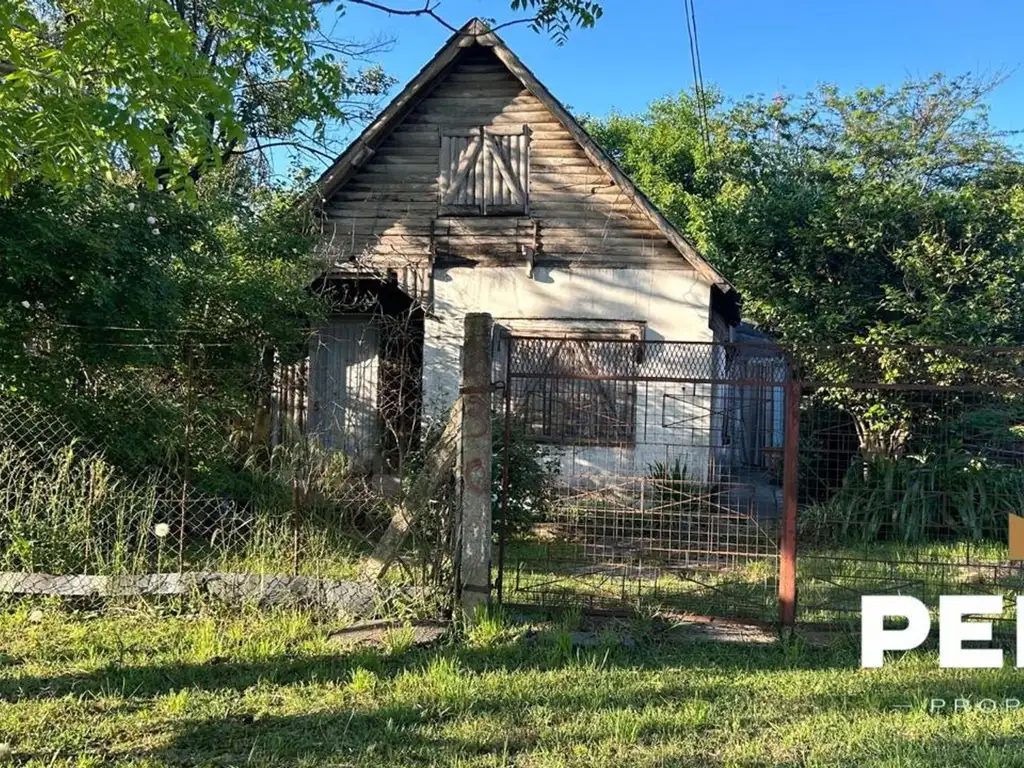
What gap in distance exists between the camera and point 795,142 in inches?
950

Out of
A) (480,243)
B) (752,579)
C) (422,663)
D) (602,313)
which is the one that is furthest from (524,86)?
(422,663)

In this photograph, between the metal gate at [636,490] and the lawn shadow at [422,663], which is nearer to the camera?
the lawn shadow at [422,663]

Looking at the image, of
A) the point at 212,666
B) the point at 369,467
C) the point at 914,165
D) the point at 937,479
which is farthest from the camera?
the point at 914,165

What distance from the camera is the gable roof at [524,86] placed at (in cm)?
1078

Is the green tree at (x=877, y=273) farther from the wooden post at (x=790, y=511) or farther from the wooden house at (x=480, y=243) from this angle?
the wooden post at (x=790, y=511)

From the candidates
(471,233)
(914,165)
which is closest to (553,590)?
(471,233)

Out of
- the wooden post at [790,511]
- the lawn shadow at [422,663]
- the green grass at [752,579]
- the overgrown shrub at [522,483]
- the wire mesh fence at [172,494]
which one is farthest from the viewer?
the overgrown shrub at [522,483]

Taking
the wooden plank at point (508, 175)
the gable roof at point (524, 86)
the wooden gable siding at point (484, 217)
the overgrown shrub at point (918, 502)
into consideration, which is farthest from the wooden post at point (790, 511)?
the wooden plank at point (508, 175)

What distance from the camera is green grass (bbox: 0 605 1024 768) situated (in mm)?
3664

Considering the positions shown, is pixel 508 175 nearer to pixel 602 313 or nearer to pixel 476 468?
pixel 602 313

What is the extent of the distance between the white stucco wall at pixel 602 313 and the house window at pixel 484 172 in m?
0.88

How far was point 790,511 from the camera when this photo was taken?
5316mm

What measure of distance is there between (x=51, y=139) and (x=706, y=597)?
17.1 ft

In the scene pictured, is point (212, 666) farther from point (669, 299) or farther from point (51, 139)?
point (669, 299)
